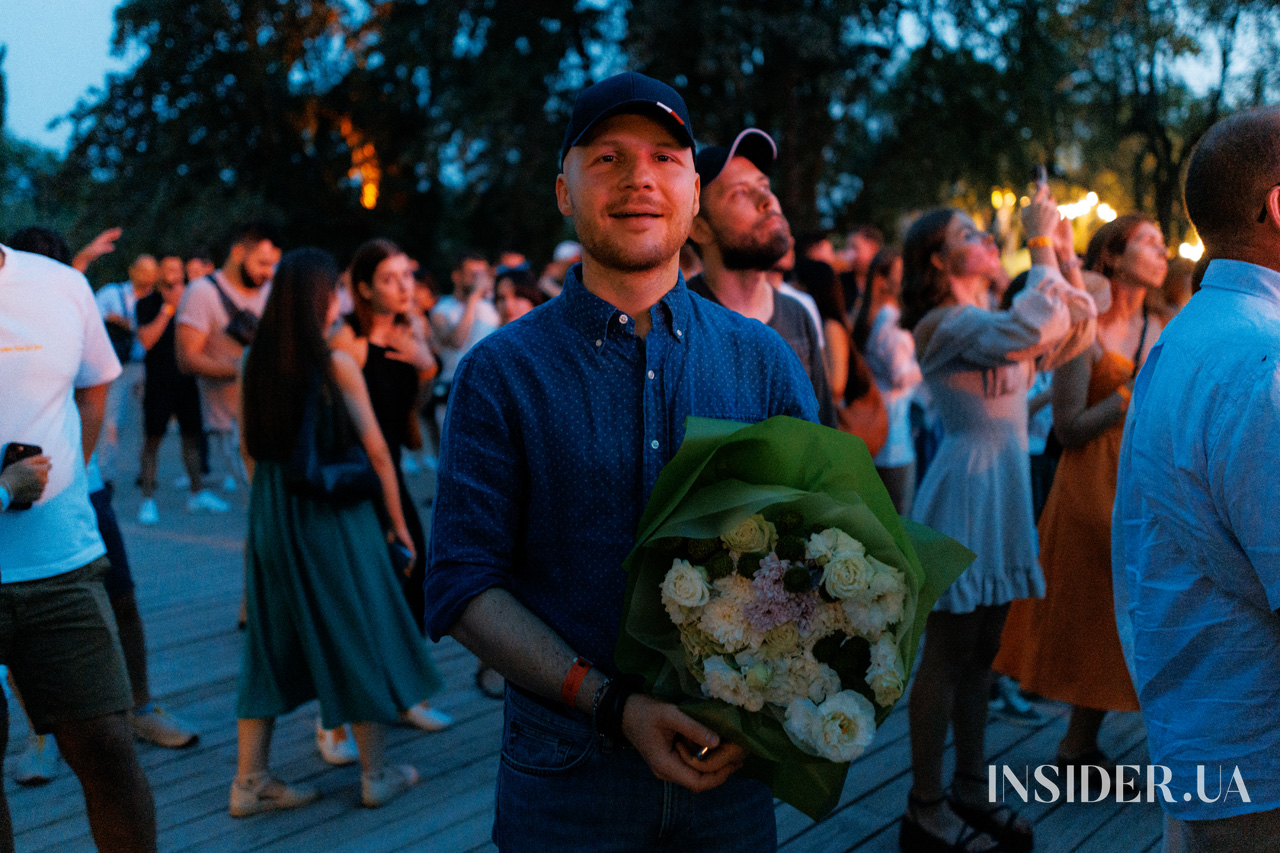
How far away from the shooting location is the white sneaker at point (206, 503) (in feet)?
30.1

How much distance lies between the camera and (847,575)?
1.35 meters

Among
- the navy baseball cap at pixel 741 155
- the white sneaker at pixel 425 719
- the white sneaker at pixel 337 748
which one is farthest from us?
the white sneaker at pixel 425 719

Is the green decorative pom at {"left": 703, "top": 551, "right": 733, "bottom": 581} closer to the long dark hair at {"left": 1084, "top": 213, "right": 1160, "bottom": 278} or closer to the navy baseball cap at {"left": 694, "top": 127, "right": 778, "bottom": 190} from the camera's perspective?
the navy baseball cap at {"left": 694, "top": 127, "right": 778, "bottom": 190}

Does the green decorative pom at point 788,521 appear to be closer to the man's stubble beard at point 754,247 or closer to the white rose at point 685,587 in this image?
the white rose at point 685,587

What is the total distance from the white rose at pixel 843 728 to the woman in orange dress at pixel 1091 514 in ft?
8.97

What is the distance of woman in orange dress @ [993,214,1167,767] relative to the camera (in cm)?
371

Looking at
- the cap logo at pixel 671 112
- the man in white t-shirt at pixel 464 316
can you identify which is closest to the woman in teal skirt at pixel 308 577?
the cap logo at pixel 671 112

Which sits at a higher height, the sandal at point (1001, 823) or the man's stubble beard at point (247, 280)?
the man's stubble beard at point (247, 280)

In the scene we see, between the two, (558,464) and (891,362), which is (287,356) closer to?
(558,464)

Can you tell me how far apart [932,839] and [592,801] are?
6.74 feet

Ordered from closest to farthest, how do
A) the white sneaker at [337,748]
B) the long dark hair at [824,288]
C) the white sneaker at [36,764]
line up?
the white sneaker at [36,764]
the white sneaker at [337,748]
the long dark hair at [824,288]

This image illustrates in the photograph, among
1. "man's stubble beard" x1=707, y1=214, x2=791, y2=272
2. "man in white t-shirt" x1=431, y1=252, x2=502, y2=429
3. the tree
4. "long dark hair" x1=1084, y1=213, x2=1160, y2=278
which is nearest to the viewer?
"man's stubble beard" x1=707, y1=214, x2=791, y2=272

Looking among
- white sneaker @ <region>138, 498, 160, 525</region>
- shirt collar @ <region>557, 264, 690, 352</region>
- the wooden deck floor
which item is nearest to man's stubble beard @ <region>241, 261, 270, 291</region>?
the wooden deck floor

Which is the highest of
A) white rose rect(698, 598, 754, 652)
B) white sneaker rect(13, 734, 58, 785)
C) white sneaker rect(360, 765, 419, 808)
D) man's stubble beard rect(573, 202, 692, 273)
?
man's stubble beard rect(573, 202, 692, 273)
